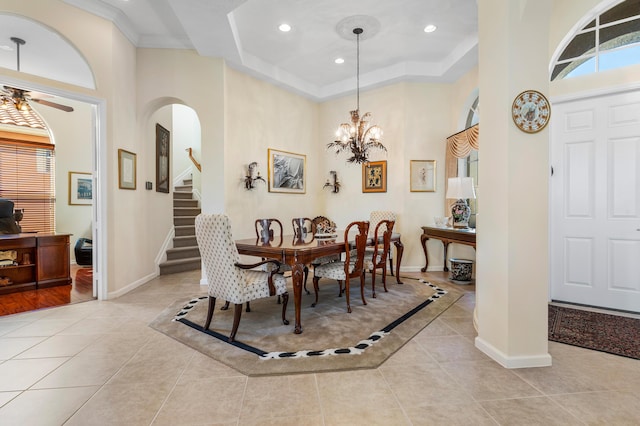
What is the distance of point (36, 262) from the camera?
4.21 m

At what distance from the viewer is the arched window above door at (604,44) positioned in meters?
3.12

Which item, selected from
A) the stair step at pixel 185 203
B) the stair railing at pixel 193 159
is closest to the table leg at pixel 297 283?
the stair step at pixel 185 203

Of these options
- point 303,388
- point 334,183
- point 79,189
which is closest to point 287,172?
point 334,183

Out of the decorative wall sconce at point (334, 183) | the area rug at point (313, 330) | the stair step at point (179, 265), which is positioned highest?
the decorative wall sconce at point (334, 183)

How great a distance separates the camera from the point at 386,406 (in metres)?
1.69

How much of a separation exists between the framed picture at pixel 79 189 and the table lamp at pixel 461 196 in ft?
23.1

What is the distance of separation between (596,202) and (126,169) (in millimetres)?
5795

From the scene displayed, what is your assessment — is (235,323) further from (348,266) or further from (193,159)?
(193,159)

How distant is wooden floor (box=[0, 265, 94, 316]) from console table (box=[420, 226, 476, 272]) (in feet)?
16.1

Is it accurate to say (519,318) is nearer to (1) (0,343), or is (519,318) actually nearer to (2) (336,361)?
(2) (336,361)

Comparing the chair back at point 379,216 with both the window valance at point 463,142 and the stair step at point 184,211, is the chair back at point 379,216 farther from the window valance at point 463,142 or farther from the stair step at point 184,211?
the stair step at point 184,211

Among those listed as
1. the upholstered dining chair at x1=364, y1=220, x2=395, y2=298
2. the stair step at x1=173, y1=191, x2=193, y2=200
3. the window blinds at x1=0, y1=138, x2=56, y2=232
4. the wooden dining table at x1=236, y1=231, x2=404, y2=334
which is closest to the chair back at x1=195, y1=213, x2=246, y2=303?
the wooden dining table at x1=236, y1=231, x2=404, y2=334

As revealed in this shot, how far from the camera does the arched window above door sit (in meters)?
3.12

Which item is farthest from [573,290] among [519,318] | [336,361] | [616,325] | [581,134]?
[336,361]
